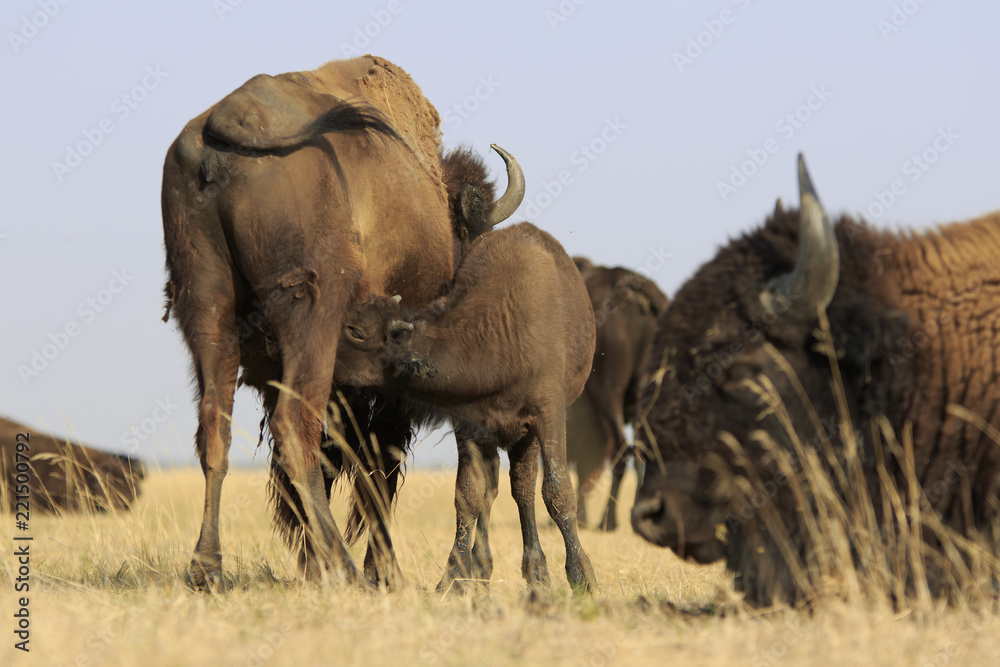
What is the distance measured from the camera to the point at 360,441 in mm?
7836

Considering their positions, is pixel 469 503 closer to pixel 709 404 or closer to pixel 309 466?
pixel 309 466

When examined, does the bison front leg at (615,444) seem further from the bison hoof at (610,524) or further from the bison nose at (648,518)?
the bison nose at (648,518)

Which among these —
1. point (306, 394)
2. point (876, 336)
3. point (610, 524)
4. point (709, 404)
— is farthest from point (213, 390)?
point (610, 524)

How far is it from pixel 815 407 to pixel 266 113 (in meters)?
3.79

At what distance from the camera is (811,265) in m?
4.13

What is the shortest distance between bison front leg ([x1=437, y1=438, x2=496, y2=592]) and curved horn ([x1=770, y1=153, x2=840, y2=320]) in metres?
3.24

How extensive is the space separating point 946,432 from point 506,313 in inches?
130

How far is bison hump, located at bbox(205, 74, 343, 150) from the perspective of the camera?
6.14 meters

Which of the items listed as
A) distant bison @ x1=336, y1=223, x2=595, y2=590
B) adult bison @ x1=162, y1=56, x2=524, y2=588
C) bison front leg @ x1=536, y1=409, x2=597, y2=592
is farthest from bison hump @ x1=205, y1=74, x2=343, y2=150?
bison front leg @ x1=536, y1=409, x2=597, y2=592

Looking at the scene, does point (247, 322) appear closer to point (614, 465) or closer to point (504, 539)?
point (504, 539)

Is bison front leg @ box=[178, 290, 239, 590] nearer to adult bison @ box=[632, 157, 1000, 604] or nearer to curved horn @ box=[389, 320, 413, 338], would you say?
curved horn @ box=[389, 320, 413, 338]

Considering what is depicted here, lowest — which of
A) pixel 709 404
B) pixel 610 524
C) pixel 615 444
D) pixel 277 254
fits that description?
pixel 610 524

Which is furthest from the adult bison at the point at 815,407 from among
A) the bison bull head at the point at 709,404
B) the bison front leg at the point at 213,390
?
the bison front leg at the point at 213,390

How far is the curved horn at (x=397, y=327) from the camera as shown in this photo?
6.58 m
